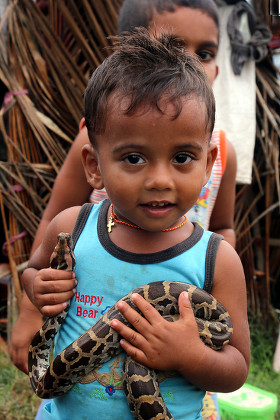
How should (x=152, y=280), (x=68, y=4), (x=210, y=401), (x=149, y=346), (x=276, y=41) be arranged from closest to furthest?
(x=149, y=346), (x=152, y=280), (x=210, y=401), (x=68, y=4), (x=276, y=41)

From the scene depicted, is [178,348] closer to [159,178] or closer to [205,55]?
[159,178]

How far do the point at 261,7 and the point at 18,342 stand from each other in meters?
4.30

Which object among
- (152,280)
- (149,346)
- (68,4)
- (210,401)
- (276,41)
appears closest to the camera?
(149,346)

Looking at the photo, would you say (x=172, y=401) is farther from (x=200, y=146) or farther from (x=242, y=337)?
(x=200, y=146)

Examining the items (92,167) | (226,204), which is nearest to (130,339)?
(92,167)

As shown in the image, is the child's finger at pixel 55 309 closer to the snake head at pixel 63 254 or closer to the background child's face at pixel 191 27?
the snake head at pixel 63 254

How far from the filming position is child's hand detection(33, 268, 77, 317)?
1.77 meters

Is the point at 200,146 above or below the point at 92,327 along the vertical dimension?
above

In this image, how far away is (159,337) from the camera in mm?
1618

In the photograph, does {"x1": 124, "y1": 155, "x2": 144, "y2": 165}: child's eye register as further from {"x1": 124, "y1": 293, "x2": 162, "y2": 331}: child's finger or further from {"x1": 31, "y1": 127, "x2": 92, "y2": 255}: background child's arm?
{"x1": 31, "y1": 127, "x2": 92, "y2": 255}: background child's arm

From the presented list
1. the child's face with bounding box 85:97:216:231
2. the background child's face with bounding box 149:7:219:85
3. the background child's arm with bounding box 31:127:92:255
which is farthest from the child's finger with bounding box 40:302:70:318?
the background child's face with bounding box 149:7:219:85

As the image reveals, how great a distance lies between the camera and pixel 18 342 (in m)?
2.44

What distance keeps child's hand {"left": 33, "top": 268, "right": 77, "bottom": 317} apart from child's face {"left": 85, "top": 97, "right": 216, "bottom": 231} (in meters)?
0.33

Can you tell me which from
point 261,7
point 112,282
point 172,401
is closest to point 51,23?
point 261,7
